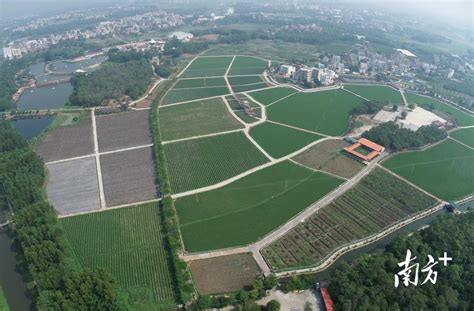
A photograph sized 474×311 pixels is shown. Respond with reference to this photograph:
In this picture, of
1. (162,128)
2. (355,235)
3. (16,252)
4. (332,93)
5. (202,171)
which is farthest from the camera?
(332,93)

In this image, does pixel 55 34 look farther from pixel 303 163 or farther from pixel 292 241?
pixel 292 241

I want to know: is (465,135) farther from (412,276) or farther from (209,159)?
(209,159)

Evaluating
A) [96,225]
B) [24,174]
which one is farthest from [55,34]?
[96,225]

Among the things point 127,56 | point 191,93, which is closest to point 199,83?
point 191,93

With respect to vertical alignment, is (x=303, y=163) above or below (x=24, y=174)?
below

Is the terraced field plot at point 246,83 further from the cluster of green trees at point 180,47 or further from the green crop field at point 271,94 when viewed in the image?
the cluster of green trees at point 180,47

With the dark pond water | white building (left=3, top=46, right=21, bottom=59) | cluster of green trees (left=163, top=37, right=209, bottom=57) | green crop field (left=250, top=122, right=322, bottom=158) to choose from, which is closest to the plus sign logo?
green crop field (left=250, top=122, right=322, bottom=158)
